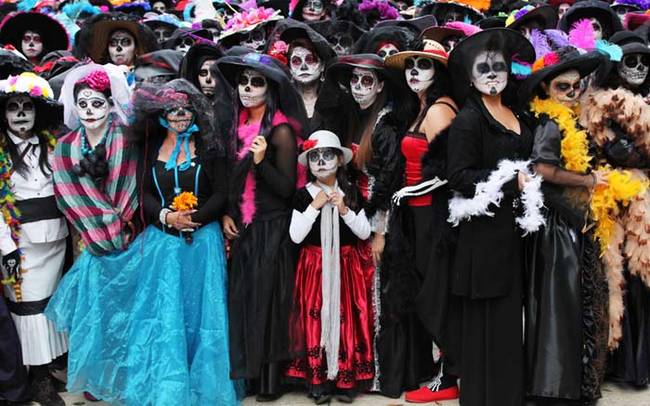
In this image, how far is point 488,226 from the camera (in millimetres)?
4449

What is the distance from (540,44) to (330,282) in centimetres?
231

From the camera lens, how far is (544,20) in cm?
784

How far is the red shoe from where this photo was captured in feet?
16.4

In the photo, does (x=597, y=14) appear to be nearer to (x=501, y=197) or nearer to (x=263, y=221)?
(x=501, y=197)

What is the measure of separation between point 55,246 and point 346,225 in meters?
2.11

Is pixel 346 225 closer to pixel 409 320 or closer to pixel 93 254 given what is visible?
pixel 409 320

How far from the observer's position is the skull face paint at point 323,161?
486cm

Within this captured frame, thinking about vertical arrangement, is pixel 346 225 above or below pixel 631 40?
below

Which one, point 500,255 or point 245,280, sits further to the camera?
point 245,280

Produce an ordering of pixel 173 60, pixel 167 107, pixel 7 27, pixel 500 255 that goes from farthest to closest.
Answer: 1. pixel 7 27
2. pixel 173 60
3. pixel 167 107
4. pixel 500 255

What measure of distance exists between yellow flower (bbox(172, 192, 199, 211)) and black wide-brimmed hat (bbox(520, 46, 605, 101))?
2.31 m

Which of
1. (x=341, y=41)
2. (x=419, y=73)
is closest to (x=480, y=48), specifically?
(x=419, y=73)

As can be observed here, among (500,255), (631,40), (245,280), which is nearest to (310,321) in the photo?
(245,280)

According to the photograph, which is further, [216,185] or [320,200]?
[216,185]
